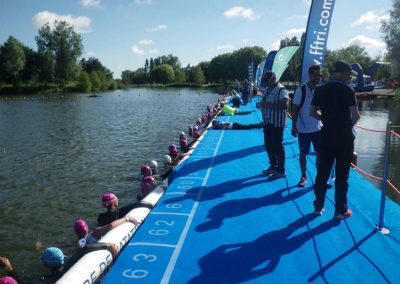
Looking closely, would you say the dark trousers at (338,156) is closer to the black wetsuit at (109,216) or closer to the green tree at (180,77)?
the black wetsuit at (109,216)

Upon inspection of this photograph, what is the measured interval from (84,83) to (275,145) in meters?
82.9

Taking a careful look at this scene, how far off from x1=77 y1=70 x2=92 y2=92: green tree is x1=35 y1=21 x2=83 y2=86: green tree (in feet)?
12.0

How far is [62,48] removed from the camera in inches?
3450

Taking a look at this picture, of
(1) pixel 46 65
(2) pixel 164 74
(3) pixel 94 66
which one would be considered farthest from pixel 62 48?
(2) pixel 164 74

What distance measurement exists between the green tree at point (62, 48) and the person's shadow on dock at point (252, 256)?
89.5m

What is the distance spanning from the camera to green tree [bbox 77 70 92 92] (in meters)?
84.2

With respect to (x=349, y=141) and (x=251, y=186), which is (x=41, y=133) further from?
(x=349, y=141)

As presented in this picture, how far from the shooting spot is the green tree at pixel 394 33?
38869mm

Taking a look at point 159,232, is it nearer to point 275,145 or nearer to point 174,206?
point 174,206

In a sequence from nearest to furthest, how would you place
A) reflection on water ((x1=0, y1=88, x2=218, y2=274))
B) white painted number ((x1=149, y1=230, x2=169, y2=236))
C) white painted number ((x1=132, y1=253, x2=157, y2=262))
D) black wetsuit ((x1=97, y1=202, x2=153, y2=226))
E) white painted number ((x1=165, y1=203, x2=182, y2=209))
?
1. white painted number ((x1=132, y1=253, x2=157, y2=262))
2. white painted number ((x1=149, y1=230, x2=169, y2=236))
3. white painted number ((x1=165, y1=203, x2=182, y2=209))
4. black wetsuit ((x1=97, y1=202, x2=153, y2=226))
5. reflection on water ((x1=0, y1=88, x2=218, y2=274))

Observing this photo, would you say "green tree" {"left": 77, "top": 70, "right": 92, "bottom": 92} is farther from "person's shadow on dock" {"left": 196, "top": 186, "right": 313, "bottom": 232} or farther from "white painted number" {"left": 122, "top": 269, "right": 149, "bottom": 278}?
"white painted number" {"left": 122, "top": 269, "right": 149, "bottom": 278}

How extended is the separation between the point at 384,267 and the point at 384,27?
142 ft

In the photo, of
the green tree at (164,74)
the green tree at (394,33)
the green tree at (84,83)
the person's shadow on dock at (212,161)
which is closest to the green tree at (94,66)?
the green tree at (164,74)

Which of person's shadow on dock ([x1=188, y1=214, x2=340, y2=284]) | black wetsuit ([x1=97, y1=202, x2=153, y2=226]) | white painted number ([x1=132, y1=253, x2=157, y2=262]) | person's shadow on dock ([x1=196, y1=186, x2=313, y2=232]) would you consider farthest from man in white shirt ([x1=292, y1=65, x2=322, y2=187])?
white painted number ([x1=132, y1=253, x2=157, y2=262])
